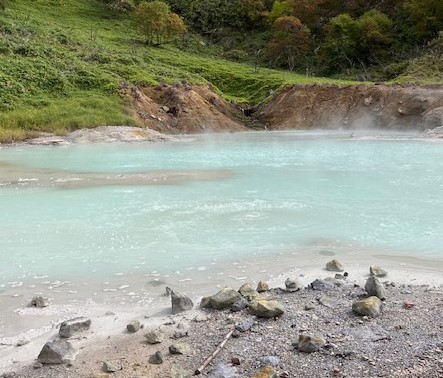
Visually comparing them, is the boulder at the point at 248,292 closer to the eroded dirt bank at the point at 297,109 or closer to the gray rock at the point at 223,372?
the gray rock at the point at 223,372

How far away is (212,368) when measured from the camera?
15.8 ft

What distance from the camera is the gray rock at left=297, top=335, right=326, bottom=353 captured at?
4.98 meters

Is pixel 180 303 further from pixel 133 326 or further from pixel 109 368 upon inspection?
pixel 109 368

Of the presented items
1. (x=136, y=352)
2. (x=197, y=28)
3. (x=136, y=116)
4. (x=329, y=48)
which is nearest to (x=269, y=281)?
(x=136, y=352)

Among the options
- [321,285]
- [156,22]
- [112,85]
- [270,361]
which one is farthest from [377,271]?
[156,22]

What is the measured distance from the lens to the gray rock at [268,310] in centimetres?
586

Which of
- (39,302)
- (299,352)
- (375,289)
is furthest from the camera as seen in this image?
(39,302)

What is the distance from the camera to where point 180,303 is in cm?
636

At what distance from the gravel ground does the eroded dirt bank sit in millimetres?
32470

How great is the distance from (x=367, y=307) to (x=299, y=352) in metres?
1.27

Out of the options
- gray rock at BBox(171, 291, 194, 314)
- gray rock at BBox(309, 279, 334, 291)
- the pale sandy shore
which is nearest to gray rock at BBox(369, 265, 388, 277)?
the pale sandy shore

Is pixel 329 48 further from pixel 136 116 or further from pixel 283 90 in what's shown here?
pixel 136 116

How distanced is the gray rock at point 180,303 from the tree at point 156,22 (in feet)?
189

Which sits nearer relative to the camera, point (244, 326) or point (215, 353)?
point (215, 353)
